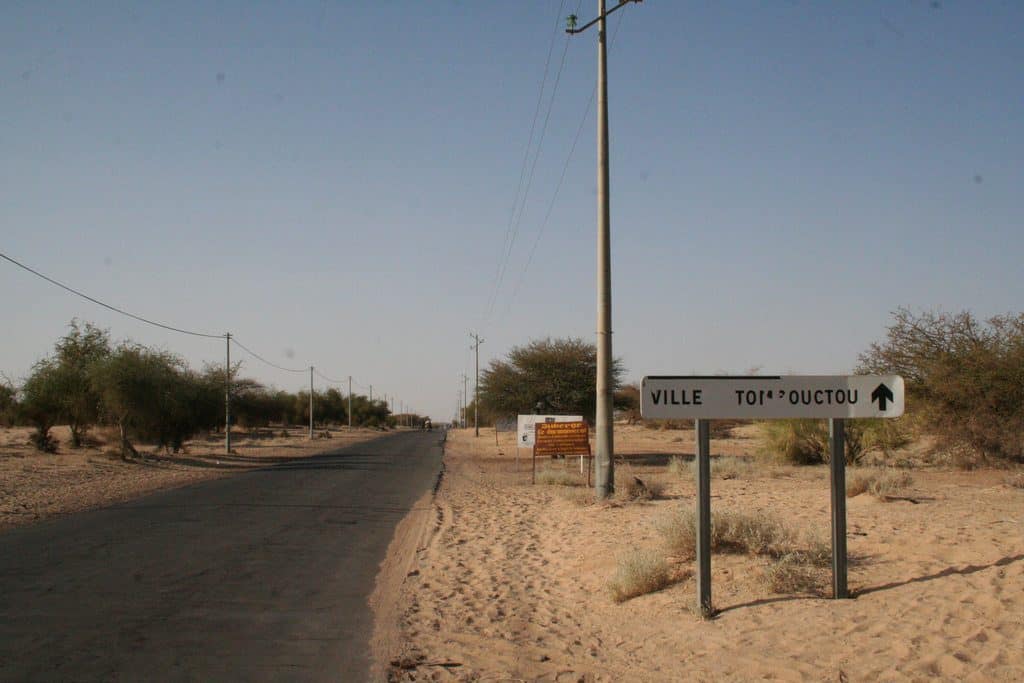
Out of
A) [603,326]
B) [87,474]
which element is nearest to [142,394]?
[87,474]

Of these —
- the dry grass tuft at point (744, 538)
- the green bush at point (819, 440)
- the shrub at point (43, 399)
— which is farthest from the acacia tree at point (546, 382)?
the dry grass tuft at point (744, 538)

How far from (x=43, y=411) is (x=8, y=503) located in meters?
23.6

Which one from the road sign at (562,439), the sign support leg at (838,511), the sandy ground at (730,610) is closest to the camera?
the sandy ground at (730,610)

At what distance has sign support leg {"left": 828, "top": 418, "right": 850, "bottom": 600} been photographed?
7.70m

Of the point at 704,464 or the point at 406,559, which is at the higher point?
the point at 704,464

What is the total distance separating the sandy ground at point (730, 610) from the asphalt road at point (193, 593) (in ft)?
2.10

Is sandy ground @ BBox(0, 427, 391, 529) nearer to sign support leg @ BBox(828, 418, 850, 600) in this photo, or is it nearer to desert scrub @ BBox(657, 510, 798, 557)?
desert scrub @ BBox(657, 510, 798, 557)

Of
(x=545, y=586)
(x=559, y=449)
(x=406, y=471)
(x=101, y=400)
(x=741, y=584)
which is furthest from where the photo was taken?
(x=101, y=400)

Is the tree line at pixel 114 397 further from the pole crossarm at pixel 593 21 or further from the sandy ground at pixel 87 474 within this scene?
the pole crossarm at pixel 593 21

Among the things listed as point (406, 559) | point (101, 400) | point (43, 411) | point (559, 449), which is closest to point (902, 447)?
point (559, 449)

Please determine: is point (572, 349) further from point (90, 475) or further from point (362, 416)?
point (362, 416)

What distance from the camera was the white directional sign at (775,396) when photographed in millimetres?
7648

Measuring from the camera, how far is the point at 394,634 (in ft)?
25.9

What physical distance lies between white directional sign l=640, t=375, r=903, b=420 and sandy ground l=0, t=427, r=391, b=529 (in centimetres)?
1363
